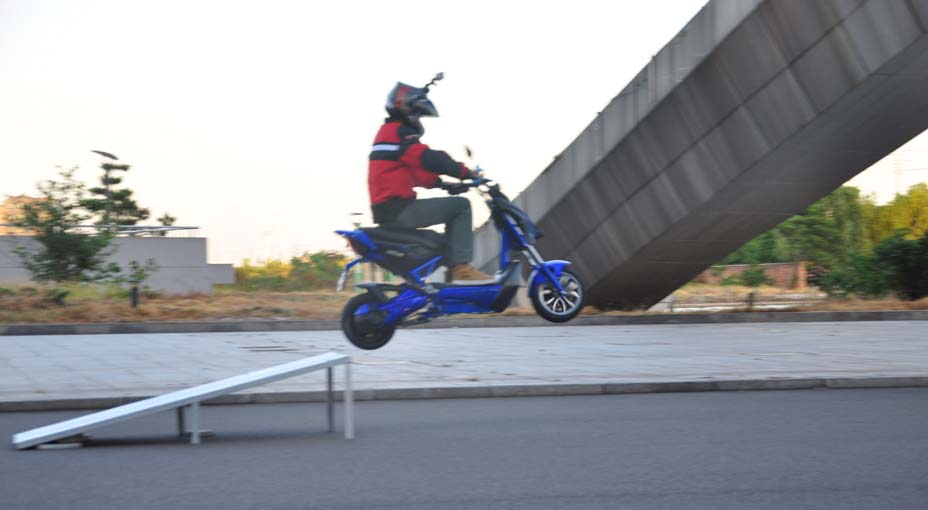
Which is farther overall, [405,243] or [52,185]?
[52,185]

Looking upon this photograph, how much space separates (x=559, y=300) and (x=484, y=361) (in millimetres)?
10116

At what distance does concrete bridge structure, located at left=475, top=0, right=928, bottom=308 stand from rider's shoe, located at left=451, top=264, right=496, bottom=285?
544 inches

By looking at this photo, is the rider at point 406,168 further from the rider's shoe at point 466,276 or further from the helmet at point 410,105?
the rider's shoe at point 466,276

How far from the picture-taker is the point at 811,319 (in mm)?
31109

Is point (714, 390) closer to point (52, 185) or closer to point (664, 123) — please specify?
point (664, 123)

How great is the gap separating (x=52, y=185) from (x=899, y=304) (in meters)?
25.1

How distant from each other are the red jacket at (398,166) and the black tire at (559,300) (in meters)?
1.14

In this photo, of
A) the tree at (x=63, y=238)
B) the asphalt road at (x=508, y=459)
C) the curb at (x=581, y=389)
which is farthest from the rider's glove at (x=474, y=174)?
the tree at (x=63, y=238)

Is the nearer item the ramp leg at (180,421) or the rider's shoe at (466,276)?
the rider's shoe at (466,276)

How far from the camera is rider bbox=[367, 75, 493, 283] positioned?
25.5 ft

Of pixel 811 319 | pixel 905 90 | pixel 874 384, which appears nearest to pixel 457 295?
pixel 874 384

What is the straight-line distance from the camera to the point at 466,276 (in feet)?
29.0

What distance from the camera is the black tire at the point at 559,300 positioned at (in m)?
8.23

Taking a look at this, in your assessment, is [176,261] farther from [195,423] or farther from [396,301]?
[396,301]
